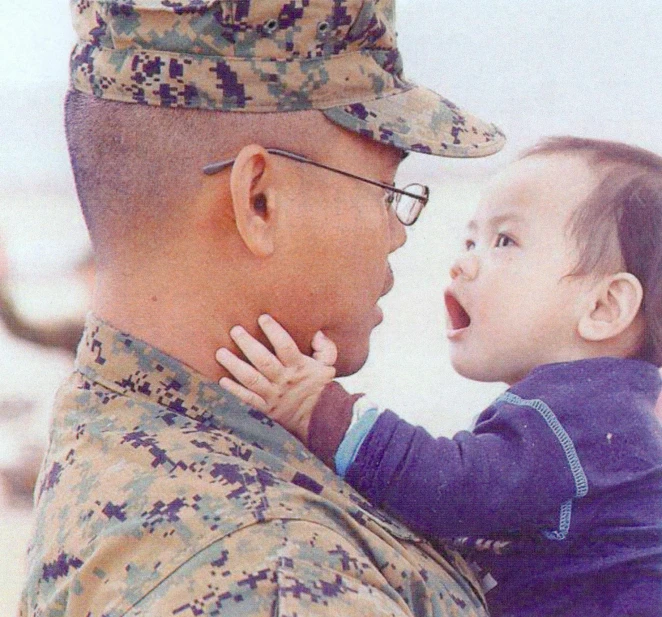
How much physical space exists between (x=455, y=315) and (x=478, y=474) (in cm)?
40

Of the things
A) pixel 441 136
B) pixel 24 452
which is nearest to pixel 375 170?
pixel 441 136

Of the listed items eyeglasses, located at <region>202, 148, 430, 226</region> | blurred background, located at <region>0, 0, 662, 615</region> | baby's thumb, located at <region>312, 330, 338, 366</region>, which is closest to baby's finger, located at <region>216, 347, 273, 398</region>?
baby's thumb, located at <region>312, 330, 338, 366</region>

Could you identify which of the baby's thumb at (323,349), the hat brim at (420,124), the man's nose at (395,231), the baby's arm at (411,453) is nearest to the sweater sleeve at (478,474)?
the baby's arm at (411,453)

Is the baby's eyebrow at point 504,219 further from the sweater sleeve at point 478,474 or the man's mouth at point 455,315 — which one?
the sweater sleeve at point 478,474

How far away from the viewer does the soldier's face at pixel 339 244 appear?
55.6 inches

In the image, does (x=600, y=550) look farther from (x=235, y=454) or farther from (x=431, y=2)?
(x=431, y=2)

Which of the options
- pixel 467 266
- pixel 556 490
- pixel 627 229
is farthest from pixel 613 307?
pixel 556 490

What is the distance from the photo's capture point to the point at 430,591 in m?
1.34

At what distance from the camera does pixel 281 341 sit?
1.46m

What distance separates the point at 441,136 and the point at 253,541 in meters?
0.60

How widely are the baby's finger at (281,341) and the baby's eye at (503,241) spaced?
0.51 meters

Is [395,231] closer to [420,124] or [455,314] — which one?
[420,124]

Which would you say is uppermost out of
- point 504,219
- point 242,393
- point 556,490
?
point 504,219

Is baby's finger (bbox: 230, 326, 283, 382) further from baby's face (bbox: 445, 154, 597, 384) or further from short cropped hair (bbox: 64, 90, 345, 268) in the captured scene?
baby's face (bbox: 445, 154, 597, 384)
